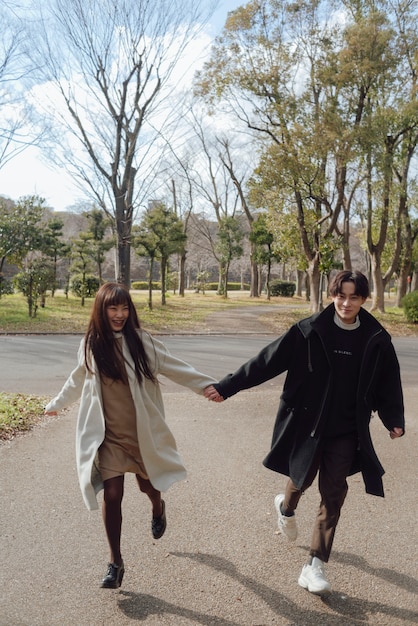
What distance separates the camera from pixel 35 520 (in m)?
3.80

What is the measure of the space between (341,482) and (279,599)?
2.26ft

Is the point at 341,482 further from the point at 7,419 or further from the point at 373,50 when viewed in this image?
the point at 373,50

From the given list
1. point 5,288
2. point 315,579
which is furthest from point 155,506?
point 5,288

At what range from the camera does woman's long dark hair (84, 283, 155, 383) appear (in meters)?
3.07

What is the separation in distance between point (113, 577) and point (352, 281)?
2.03 metres

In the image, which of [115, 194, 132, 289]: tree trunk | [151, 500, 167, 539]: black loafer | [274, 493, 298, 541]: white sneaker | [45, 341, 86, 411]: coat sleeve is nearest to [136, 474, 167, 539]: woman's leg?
[151, 500, 167, 539]: black loafer

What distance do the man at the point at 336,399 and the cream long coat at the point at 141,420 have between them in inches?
25.8

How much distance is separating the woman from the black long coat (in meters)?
0.65

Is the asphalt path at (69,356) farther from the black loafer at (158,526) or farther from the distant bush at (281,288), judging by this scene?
the distant bush at (281,288)

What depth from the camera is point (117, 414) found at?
3.10m

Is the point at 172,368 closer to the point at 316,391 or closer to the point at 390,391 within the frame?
the point at 316,391

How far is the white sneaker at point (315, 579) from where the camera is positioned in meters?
2.90

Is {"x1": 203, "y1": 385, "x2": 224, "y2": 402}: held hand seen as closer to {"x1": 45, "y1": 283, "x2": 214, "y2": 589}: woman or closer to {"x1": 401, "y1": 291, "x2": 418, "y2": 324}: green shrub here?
{"x1": 45, "y1": 283, "x2": 214, "y2": 589}: woman

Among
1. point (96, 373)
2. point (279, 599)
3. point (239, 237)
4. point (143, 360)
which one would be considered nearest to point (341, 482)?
point (279, 599)
